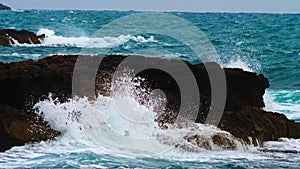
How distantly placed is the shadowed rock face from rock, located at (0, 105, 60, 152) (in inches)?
2.9

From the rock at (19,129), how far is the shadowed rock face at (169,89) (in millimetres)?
73

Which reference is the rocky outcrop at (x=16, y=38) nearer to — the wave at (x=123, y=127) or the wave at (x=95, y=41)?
the wave at (x=95, y=41)

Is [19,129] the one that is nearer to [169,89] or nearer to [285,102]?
[169,89]

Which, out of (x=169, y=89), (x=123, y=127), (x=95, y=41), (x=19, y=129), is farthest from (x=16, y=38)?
(x=19, y=129)

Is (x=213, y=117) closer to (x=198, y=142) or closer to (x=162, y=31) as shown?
(x=198, y=142)

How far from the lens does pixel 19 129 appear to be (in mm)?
6652

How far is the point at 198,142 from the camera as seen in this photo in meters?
7.14

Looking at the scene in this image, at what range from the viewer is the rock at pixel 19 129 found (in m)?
6.52

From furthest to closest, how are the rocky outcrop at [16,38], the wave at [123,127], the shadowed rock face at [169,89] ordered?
1. the rocky outcrop at [16,38]
2. the shadowed rock face at [169,89]
3. the wave at [123,127]

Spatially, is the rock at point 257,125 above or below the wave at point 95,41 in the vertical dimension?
below

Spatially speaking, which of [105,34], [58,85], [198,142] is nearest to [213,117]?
[198,142]

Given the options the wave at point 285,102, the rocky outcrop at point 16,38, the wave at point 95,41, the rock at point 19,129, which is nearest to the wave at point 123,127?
the rock at point 19,129

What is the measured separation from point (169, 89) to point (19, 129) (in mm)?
2384

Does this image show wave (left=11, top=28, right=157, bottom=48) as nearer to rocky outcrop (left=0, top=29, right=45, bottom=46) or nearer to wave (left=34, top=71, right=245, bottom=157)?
rocky outcrop (left=0, top=29, right=45, bottom=46)
